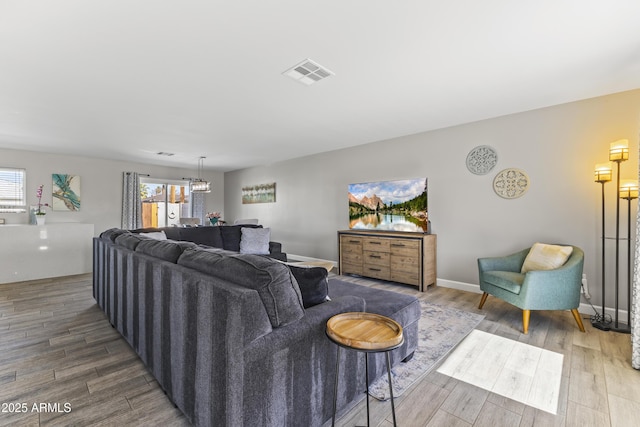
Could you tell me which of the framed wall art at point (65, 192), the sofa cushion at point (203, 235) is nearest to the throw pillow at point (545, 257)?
the sofa cushion at point (203, 235)

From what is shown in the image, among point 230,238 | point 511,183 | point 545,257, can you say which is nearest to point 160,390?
point 230,238

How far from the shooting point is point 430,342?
8.51ft

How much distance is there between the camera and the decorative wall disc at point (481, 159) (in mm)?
3910

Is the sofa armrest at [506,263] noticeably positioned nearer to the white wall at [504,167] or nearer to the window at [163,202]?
the white wall at [504,167]

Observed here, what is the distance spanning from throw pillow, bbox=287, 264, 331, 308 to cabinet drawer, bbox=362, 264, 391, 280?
2.97 m

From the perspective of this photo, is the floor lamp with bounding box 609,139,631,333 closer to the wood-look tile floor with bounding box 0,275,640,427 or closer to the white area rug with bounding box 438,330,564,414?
the wood-look tile floor with bounding box 0,275,640,427

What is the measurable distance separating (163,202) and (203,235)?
12.4 ft

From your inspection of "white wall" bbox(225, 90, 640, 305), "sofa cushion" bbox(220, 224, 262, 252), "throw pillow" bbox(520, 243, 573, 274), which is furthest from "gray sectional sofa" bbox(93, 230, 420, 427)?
"sofa cushion" bbox(220, 224, 262, 252)

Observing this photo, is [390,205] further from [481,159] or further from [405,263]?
[481,159]

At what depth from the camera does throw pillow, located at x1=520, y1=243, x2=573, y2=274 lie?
10.1ft

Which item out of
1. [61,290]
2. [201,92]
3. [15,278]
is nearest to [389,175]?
[201,92]

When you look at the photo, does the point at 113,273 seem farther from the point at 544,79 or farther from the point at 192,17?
the point at 544,79

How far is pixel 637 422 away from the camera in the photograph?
5.41 feet

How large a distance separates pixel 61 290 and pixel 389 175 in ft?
17.8
